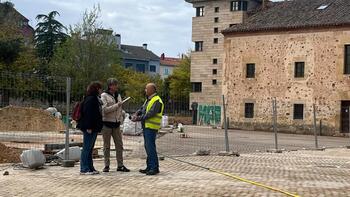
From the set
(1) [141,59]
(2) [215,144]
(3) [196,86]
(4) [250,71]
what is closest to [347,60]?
(4) [250,71]

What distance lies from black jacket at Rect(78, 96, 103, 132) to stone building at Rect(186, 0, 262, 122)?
4825cm

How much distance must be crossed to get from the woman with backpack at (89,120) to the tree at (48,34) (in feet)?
180

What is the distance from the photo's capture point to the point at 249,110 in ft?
153

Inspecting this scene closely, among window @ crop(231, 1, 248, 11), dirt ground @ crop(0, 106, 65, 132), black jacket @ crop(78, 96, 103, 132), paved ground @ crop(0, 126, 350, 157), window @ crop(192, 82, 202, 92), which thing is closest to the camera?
black jacket @ crop(78, 96, 103, 132)

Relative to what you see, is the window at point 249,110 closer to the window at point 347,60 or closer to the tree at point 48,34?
the window at point 347,60

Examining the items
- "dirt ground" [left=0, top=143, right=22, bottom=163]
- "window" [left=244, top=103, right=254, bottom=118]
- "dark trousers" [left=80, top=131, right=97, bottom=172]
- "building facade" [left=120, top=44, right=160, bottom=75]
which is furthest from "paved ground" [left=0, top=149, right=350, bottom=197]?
"building facade" [left=120, top=44, right=160, bottom=75]

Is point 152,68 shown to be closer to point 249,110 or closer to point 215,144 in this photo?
point 249,110

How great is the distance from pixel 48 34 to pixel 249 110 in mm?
29754

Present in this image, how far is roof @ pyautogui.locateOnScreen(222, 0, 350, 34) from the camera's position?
42.7 m

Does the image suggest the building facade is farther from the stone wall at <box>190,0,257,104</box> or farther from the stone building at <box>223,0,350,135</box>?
the stone building at <box>223,0,350,135</box>

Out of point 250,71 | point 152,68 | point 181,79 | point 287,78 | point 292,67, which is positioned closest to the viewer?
point 292,67

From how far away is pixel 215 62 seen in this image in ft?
201

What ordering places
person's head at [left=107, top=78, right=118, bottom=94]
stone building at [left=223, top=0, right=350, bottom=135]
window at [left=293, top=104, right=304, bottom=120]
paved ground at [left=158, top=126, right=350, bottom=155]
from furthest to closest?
window at [left=293, top=104, right=304, bottom=120]
stone building at [left=223, top=0, right=350, bottom=135]
paved ground at [left=158, top=126, right=350, bottom=155]
person's head at [left=107, top=78, right=118, bottom=94]

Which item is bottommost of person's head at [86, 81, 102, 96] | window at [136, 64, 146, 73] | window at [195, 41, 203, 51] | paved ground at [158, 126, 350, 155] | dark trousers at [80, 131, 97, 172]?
paved ground at [158, 126, 350, 155]
